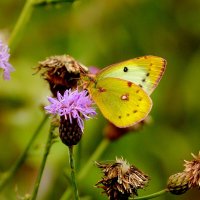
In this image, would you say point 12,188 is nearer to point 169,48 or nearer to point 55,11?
point 55,11

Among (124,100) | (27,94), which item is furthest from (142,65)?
(27,94)

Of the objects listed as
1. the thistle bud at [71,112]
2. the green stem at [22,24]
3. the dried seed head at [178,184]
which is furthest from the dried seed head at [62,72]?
the dried seed head at [178,184]

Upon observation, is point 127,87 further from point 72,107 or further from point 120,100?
point 72,107

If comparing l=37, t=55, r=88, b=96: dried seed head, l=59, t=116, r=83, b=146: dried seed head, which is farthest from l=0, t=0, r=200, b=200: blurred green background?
l=59, t=116, r=83, b=146: dried seed head

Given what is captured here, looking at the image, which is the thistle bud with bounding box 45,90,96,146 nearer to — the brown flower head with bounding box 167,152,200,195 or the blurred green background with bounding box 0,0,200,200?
the brown flower head with bounding box 167,152,200,195

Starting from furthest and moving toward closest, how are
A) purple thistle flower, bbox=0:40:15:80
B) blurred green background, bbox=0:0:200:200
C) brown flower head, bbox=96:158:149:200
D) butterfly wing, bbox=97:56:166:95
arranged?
blurred green background, bbox=0:0:200:200 < butterfly wing, bbox=97:56:166:95 < purple thistle flower, bbox=0:40:15:80 < brown flower head, bbox=96:158:149:200

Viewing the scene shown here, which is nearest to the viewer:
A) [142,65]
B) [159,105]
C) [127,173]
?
[127,173]

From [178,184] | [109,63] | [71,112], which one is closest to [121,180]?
[178,184]

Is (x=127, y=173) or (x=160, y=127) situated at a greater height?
(x=127, y=173)
